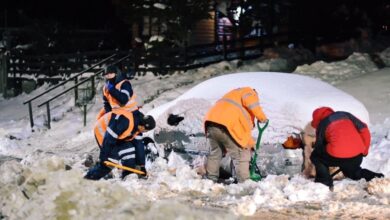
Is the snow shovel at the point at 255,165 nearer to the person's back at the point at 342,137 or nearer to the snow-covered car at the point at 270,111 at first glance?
the snow-covered car at the point at 270,111

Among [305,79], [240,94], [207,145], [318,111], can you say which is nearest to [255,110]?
[240,94]

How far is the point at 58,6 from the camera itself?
25.6 m

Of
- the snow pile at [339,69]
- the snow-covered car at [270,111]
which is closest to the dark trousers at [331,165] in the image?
the snow-covered car at [270,111]

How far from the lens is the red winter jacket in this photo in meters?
6.31

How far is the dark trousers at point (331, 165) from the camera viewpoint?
644 centimetres

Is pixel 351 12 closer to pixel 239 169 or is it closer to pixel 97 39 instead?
pixel 97 39

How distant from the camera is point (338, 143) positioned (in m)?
6.33

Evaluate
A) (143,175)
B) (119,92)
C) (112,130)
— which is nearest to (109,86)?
(119,92)

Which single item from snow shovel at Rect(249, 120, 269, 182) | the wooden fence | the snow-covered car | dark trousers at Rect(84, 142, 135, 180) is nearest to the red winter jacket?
the snow-covered car

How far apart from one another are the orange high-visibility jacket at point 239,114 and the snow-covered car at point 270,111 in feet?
1.90

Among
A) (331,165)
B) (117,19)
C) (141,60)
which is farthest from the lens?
(117,19)

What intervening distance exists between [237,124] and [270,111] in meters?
0.82

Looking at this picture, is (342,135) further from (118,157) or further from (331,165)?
(118,157)

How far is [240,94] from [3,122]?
998 centimetres
